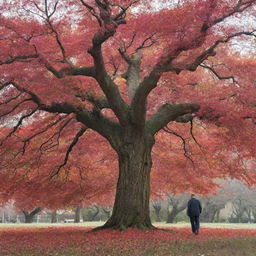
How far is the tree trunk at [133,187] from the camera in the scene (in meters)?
14.8

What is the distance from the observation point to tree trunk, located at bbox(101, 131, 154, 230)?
48.6 feet

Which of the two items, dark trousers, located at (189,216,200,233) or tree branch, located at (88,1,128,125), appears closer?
tree branch, located at (88,1,128,125)

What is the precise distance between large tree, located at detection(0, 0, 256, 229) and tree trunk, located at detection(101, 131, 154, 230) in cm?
4

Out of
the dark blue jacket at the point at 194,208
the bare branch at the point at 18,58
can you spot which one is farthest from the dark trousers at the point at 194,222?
the bare branch at the point at 18,58

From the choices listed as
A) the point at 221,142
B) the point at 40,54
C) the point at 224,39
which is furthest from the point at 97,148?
the point at 224,39

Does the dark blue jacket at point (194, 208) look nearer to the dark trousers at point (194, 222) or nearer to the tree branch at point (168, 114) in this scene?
the dark trousers at point (194, 222)

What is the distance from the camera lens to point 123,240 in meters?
11.7

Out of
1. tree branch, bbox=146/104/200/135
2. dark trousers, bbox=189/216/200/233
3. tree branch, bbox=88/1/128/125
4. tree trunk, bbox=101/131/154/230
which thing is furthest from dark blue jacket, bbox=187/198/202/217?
tree branch, bbox=88/1/128/125

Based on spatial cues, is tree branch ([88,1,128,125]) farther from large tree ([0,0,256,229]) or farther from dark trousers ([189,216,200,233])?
→ dark trousers ([189,216,200,233])

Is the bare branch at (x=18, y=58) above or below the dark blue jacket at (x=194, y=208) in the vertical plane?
above

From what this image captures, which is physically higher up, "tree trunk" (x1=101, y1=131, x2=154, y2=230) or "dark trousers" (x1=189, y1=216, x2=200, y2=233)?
"tree trunk" (x1=101, y1=131, x2=154, y2=230)

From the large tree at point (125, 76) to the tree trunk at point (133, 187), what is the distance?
0.04 metres

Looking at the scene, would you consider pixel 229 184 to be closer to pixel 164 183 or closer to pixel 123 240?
pixel 164 183

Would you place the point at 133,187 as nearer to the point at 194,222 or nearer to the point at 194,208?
the point at 194,208
